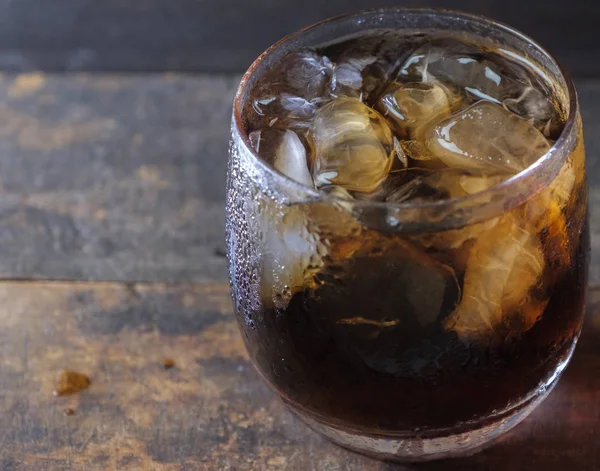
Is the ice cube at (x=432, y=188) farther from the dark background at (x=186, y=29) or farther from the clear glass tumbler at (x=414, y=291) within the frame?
the dark background at (x=186, y=29)

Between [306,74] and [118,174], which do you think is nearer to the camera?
[306,74]

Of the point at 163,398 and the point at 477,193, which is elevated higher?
the point at 477,193

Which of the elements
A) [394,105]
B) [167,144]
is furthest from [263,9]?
[394,105]

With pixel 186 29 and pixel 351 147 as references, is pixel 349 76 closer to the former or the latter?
pixel 351 147

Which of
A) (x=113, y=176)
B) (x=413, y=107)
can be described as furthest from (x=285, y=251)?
(x=113, y=176)

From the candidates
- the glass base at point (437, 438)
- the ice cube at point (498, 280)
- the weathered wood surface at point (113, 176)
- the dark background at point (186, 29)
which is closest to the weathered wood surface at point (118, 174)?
the weathered wood surface at point (113, 176)

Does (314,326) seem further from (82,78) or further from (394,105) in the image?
(82,78)
